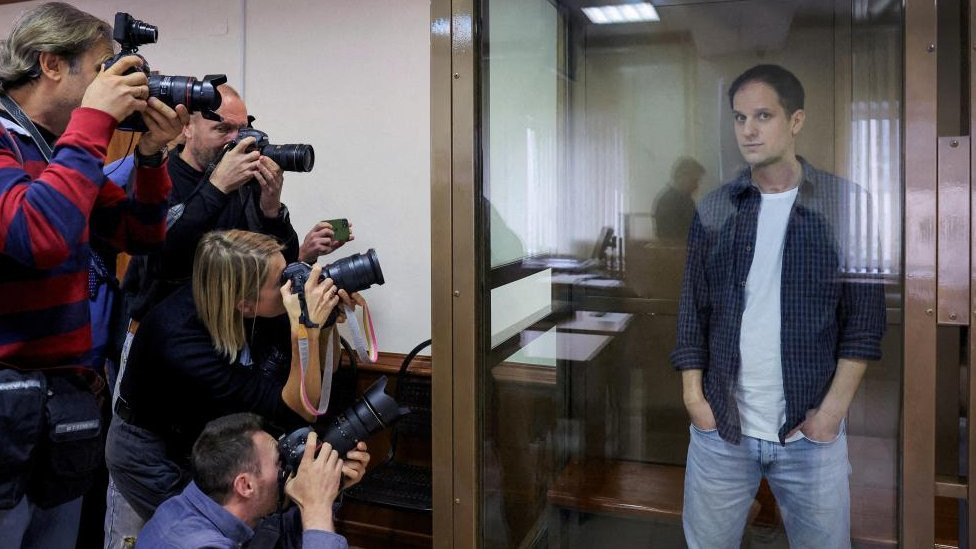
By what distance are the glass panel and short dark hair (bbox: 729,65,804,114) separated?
0.4 inches

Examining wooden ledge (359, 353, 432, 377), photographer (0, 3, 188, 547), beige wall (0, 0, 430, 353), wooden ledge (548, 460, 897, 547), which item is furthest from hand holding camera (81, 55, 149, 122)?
wooden ledge (359, 353, 432, 377)

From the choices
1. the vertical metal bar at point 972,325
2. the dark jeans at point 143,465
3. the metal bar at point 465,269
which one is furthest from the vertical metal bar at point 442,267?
the vertical metal bar at point 972,325

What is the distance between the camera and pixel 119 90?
4.54 feet

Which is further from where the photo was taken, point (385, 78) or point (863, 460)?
point (385, 78)

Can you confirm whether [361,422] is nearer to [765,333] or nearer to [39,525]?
[39,525]

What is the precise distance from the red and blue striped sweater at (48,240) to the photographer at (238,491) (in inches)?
13.1

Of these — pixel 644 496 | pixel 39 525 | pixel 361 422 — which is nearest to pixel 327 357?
pixel 361 422

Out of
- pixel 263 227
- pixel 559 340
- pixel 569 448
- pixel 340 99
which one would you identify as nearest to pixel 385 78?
pixel 340 99

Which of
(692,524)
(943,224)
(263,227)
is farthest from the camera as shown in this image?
(263,227)

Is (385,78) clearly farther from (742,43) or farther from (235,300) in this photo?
(742,43)

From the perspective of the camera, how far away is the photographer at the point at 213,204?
6.36 feet

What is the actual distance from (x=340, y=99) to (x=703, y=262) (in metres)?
1.60

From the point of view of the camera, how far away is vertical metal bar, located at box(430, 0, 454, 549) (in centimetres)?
160

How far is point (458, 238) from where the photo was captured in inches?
62.9
